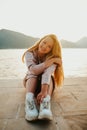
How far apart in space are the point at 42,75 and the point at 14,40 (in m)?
137

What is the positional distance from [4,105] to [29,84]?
43 centimetres

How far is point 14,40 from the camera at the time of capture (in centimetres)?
13788

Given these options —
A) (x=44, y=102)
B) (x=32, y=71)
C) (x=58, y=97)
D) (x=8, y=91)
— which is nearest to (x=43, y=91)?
(x=44, y=102)

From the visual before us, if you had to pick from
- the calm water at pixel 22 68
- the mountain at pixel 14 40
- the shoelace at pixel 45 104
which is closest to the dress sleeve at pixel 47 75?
the shoelace at pixel 45 104

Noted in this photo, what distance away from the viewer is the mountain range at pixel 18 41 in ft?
428

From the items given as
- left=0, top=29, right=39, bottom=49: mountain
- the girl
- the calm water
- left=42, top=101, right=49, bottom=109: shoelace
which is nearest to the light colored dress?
the girl

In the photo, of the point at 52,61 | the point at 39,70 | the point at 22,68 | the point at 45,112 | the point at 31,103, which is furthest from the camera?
the point at 22,68

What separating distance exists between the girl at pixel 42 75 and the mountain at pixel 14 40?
4814 inches

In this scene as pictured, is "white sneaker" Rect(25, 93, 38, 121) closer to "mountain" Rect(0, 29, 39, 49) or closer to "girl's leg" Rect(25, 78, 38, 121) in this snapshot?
"girl's leg" Rect(25, 78, 38, 121)

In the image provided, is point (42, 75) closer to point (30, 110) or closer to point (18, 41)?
point (30, 110)

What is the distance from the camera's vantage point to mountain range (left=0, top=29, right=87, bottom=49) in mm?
130337

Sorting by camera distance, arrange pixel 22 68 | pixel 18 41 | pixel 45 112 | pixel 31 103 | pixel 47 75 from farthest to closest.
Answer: pixel 18 41, pixel 22 68, pixel 47 75, pixel 31 103, pixel 45 112

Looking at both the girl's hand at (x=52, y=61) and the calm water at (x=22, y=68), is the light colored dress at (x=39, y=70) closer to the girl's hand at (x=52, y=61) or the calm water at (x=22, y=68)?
the girl's hand at (x=52, y=61)

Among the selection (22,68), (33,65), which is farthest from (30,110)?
(22,68)
